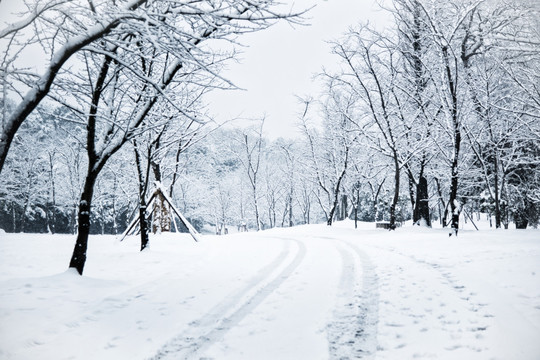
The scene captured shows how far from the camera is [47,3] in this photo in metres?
4.21

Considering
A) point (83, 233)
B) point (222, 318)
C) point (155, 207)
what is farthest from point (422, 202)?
point (83, 233)

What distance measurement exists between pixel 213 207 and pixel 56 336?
45.5 meters

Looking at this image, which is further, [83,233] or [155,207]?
[155,207]

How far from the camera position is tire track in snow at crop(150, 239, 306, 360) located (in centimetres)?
366

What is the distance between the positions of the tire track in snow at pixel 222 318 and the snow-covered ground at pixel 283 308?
16mm

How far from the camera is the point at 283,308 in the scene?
4.91 metres

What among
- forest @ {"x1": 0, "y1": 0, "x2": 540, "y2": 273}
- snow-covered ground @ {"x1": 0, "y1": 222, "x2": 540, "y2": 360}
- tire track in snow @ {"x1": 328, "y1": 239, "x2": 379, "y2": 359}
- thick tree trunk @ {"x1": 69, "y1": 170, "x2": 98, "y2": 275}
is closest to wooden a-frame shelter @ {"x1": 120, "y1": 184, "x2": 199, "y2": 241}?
forest @ {"x1": 0, "y1": 0, "x2": 540, "y2": 273}

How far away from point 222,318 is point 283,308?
89 centimetres

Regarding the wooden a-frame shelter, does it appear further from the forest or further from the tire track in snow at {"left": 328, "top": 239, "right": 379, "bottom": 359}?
the tire track in snow at {"left": 328, "top": 239, "right": 379, "bottom": 359}

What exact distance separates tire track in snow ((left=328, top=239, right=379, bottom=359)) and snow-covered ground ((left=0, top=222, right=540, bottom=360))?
0.02m

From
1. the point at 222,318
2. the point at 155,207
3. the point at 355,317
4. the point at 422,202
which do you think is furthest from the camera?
the point at 422,202

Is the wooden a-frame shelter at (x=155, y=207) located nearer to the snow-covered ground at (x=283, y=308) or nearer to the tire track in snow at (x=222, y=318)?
the snow-covered ground at (x=283, y=308)

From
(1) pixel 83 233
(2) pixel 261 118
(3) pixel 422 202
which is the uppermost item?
(2) pixel 261 118

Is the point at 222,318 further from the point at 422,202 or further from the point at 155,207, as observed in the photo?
the point at 422,202
